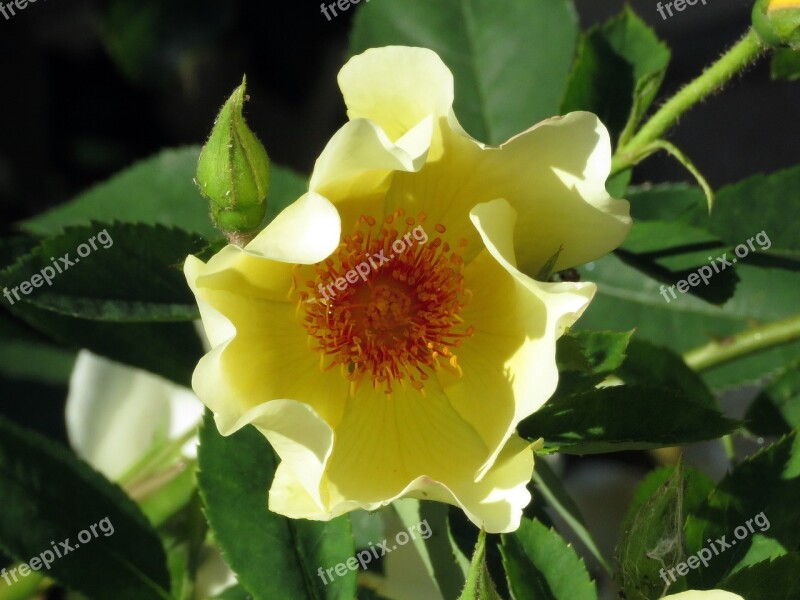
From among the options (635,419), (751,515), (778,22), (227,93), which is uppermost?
(778,22)

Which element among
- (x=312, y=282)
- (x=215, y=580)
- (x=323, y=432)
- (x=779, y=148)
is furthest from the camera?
(x=779, y=148)

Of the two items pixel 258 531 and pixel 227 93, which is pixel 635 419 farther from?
pixel 227 93

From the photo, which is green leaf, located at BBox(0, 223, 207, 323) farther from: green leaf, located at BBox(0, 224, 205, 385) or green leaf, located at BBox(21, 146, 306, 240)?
green leaf, located at BBox(21, 146, 306, 240)

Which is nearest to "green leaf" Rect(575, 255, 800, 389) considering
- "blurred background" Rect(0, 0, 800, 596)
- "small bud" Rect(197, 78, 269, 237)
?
"small bud" Rect(197, 78, 269, 237)

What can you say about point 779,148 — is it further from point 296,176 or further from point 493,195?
point 493,195

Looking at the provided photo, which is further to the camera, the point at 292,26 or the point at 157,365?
the point at 292,26

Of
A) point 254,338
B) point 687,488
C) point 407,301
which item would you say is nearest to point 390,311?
point 407,301

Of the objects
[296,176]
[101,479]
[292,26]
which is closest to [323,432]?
[101,479]
